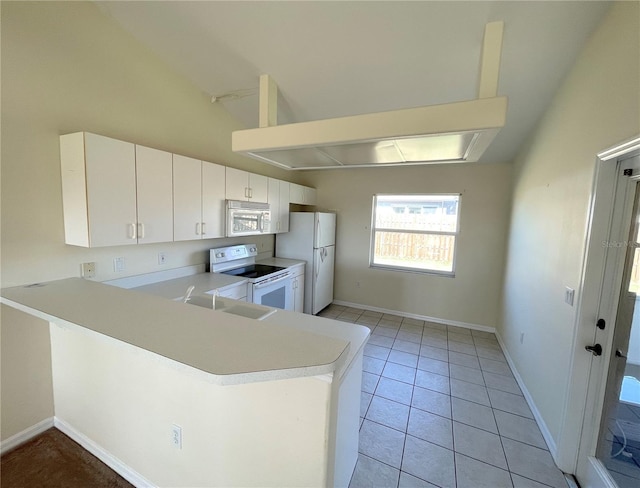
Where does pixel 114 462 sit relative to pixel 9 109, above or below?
below

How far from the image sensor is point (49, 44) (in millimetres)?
1784

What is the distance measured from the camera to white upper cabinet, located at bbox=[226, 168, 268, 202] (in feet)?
9.75

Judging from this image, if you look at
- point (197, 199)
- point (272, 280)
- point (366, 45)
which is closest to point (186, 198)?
point (197, 199)

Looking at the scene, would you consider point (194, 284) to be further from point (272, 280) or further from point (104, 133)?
point (104, 133)

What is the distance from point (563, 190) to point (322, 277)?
3.12m

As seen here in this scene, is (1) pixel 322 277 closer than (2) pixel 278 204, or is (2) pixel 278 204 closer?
(2) pixel 278 204

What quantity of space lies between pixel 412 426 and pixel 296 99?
315 centimetres

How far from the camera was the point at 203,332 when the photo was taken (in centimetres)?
113

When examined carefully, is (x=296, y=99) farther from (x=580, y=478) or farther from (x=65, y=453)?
(x=580, y=478)

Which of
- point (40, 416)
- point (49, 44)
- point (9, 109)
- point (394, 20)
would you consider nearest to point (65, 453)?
point (40, 416)

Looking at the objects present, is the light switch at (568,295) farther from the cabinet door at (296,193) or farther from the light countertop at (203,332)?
the cabinet door at (296,193)

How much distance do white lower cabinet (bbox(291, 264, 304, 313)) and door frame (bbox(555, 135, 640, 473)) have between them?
2.94 metres

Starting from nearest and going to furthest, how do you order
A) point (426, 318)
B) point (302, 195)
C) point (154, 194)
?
point (154, 194) < point (426, 318) < point (302, 195)

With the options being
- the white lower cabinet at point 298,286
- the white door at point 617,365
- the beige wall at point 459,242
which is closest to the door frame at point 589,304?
the white door at point 617,365
